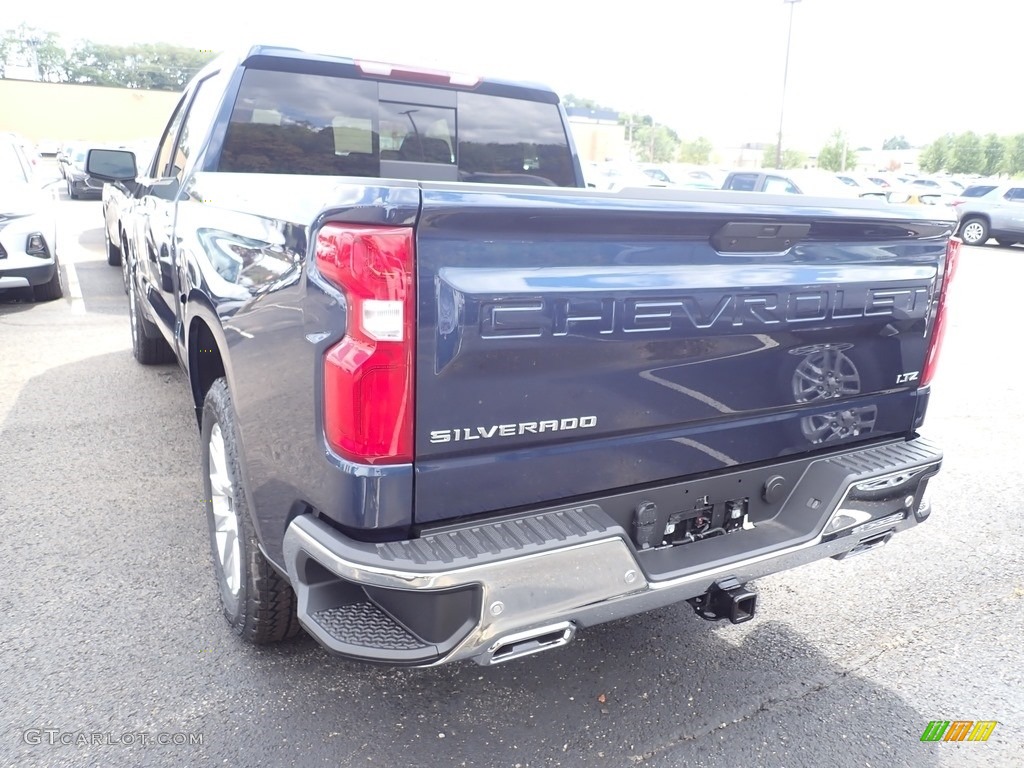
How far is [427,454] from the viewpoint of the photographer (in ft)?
6.54

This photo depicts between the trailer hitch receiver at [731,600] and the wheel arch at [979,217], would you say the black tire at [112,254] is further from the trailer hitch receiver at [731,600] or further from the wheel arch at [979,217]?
the wheel arch at [979,217]

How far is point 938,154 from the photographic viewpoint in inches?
2367

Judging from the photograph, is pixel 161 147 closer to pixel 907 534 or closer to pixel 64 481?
pixel 64 481

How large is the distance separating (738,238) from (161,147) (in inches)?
160

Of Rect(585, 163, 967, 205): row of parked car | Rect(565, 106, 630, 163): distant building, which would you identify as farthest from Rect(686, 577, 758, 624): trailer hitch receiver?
Rect(565, 106, 630, 163): distant building

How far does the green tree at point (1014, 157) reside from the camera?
53.8 metres

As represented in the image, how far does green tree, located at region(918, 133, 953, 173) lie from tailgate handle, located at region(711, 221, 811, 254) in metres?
66.2

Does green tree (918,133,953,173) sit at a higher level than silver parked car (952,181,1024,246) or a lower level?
higher

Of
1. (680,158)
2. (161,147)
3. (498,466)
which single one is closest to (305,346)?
(498,466)

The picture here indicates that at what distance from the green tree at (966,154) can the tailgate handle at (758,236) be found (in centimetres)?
6447

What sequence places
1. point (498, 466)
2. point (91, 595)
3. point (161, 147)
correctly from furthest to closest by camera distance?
point (161, 147), point (91, 595), point (498, 466)

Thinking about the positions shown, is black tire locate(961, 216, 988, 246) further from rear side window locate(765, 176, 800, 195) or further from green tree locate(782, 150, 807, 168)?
green tree locate(782, 150, 807, 168)

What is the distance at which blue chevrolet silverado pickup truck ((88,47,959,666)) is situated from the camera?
1.91m

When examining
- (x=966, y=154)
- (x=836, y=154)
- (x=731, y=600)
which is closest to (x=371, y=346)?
(x=731, y=600)
